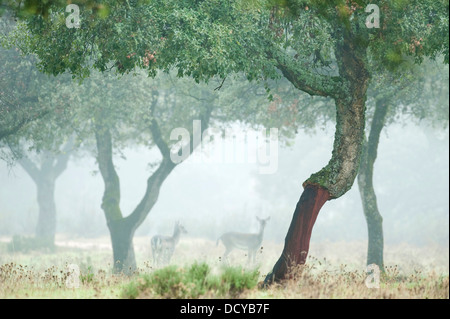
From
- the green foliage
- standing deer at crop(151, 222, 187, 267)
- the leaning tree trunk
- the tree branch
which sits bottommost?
standing deer at crop(151, 222, 187, 267)

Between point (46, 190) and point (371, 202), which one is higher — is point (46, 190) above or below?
below

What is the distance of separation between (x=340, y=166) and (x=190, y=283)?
5346 millimetres

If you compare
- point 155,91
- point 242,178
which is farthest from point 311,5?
point 242,178

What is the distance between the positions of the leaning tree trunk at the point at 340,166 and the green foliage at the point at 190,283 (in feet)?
5.94

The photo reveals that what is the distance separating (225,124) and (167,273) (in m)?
16.9

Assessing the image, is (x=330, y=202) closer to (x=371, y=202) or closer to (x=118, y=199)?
(x=118, y=199)

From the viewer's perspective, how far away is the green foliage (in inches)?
384

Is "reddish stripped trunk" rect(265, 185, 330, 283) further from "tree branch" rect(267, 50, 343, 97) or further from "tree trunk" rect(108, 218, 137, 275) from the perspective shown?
"tree trunk" rect(108, 218, 137, 275)

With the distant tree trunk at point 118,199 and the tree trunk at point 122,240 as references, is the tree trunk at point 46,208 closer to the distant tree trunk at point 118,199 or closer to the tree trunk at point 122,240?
the distant tree trunk at point 118,199

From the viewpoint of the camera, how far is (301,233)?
12555 millimetres

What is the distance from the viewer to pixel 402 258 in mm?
30906

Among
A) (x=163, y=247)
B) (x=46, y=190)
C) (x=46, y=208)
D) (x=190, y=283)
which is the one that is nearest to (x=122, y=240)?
(x=163, y=247)

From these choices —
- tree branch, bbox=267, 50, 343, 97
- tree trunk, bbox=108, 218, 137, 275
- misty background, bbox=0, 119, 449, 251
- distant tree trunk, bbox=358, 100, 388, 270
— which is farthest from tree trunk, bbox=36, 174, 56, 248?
tree branch, bbox=267, 50, 343, 97

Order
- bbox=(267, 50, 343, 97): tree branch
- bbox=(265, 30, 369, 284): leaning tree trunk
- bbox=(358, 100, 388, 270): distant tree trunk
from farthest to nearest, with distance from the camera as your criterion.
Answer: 1. bbox=(358, 100, 388, 270): distant tree trunk
2. bbox=(267, 50, 343, 97): tree branch
3. bbox=(265, 30, 369, 284): leaning tree trunk
